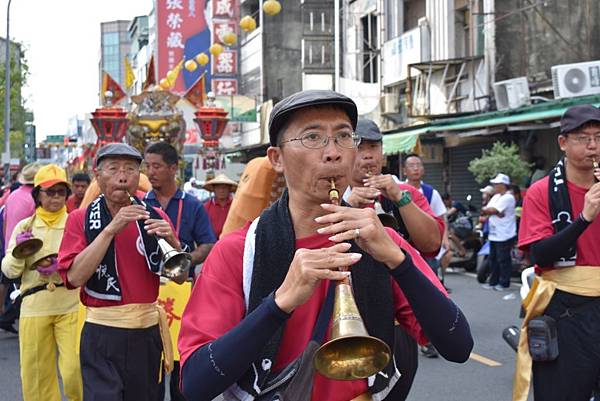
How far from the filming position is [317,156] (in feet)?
8.55

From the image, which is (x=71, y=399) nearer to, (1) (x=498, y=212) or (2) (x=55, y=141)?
(1) (x=498, y=212)

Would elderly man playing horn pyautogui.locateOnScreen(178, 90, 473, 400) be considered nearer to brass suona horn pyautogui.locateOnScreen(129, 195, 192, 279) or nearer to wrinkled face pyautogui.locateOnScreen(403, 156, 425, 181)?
brass suona horn pyautogui.locateOnScreen(129, 195, 192, 279)

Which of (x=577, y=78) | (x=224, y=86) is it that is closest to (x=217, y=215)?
(x=577, y=78)

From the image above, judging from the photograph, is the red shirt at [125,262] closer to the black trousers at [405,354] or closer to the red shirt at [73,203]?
the black trousers at [405,354]

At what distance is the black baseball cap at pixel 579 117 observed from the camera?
4.60 meters

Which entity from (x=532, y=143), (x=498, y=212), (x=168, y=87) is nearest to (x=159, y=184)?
(x=498, y=212)

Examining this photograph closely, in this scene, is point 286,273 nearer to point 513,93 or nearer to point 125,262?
point 125,262

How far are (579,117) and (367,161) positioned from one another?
113 centimetres

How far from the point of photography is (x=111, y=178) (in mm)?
5090

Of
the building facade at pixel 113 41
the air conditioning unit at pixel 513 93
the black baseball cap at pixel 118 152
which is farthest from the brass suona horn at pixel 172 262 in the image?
the building facade at pixel 113 41

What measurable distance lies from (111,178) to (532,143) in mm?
16209

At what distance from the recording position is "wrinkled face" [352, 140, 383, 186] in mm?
4891

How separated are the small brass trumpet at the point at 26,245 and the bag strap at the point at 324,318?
4602 millimetres

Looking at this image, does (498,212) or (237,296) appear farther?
(498,212)
